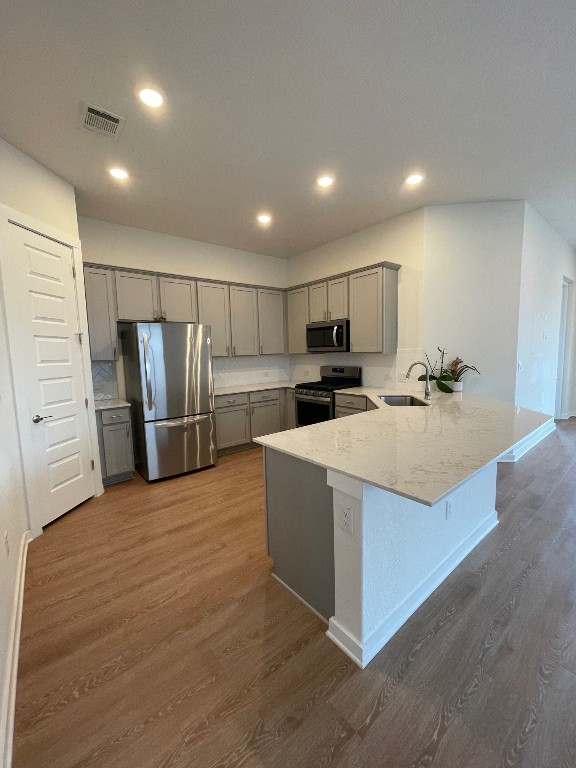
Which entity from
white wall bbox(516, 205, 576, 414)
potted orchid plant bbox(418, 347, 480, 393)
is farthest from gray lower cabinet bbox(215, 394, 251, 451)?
white wall bbox(516, 205, 576, 414)

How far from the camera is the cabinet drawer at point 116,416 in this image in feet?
11.0

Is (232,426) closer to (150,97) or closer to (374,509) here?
(374,509)

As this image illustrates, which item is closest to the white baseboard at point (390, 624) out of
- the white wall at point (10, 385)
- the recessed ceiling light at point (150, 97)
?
the white wall at point (10, 385)

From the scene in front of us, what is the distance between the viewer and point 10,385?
2275 mm

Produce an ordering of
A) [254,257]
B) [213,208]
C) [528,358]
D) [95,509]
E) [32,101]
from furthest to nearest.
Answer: [254,257] → [528,358] → [213,208] → [95,509] → [32,101]

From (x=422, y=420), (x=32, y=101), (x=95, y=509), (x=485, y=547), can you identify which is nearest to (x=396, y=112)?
(x=422, y=420)

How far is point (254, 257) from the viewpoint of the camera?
201 inches

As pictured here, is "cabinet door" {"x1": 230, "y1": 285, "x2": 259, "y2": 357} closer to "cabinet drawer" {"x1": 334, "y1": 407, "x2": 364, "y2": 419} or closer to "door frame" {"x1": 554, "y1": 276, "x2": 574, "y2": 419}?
"cabinet drawer" {"x1": 334, "y1": 407, "x2": 364, "y2": 419}

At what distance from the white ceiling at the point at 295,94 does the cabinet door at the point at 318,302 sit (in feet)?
4.54

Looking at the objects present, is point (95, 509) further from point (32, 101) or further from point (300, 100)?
point (300, 100)

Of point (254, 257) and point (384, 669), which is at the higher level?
point (254, 257)

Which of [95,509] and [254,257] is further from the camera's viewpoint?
[254,257]

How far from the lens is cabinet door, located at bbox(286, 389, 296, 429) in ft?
15.9

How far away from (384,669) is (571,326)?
6.50 m
